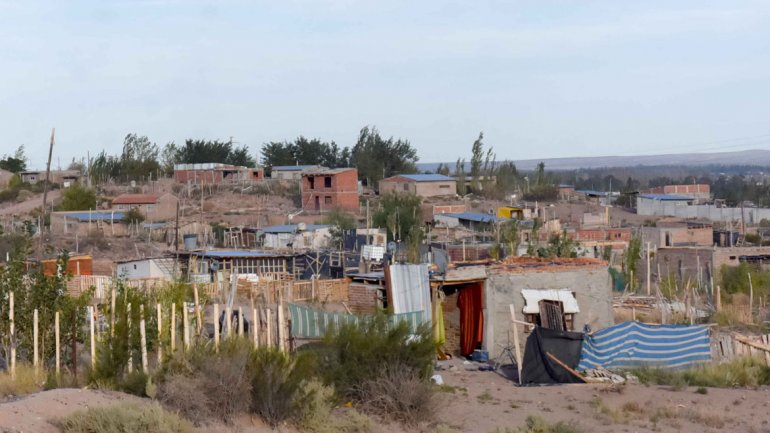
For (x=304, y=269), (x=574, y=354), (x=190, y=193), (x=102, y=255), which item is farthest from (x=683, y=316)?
(x=190, y=193)

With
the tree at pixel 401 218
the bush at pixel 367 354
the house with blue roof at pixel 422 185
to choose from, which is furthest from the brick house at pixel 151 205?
the bush at pixel 367 354

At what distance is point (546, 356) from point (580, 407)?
75.4 inches

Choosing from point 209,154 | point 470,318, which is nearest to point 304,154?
point 209,154

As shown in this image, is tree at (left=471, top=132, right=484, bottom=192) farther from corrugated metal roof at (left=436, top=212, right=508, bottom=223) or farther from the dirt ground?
the dirt ground

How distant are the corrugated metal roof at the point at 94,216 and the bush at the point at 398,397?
38.4 meters

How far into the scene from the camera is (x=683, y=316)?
80.4 feet

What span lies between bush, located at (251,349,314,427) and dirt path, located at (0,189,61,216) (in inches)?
1904

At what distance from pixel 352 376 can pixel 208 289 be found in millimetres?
13181

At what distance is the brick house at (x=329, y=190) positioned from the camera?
60.9 metres

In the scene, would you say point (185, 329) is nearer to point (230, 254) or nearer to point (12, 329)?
point (12, 329)

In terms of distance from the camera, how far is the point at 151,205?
5734 cm

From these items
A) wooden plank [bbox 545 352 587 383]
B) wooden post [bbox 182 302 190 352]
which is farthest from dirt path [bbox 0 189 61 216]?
wooden plank [bbox 545 352 587 383]

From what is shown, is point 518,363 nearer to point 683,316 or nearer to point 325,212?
point 683,316

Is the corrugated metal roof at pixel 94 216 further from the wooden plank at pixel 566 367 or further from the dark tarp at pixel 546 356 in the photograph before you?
the wooden plank at pixel 566 367
